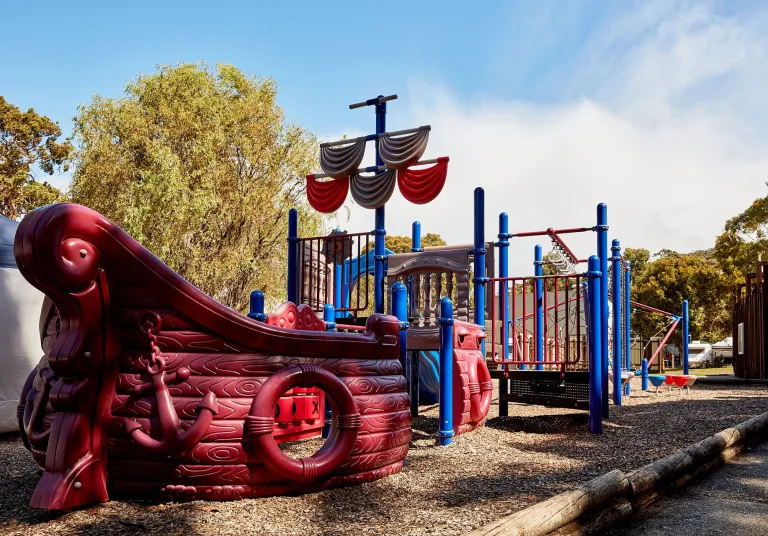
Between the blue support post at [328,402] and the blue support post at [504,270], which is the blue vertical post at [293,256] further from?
the blue support post at [504,270]

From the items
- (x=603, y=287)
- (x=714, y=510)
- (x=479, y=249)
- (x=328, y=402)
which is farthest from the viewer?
(x=479, y=249)

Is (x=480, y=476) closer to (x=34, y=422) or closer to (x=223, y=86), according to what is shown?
(x=34, y=422)

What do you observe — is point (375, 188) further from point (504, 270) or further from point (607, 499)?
point (607, 499)

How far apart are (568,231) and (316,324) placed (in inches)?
163

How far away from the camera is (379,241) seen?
929 cm

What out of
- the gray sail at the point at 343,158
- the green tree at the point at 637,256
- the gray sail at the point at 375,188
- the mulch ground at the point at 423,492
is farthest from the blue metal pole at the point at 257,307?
the green tree at the point at 637,256

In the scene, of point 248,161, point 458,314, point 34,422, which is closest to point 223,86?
point 248,161

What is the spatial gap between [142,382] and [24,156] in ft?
99.9

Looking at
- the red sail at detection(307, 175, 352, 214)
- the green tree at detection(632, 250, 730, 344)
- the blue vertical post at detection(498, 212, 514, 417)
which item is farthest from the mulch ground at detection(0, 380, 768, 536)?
the green tree at detection(632, 250, 730, 344)

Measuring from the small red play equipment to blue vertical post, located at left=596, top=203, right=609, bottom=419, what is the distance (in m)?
4.73

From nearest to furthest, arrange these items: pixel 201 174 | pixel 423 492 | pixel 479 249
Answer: pixel 423 492, pixel 479 249, pixel 201 174

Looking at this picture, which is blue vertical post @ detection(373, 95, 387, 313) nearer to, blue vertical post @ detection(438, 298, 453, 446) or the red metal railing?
the red metal railing

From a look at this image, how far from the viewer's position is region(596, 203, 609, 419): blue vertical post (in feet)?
26.5

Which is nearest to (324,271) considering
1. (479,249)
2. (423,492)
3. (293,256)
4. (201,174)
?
(293,256)
